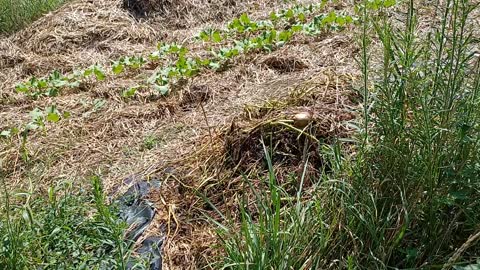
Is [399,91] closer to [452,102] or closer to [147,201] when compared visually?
[452,102]

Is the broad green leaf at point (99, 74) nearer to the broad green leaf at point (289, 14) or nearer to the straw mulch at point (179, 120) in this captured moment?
the straw mulch at point (179, 120)

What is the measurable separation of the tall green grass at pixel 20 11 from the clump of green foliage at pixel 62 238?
4.24 meters

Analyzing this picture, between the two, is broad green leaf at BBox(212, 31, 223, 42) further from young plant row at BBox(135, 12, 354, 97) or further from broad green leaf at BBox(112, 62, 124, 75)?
broad green leaf at BBox(112, 62, 124, 75)

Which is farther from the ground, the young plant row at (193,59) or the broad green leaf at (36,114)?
the broad green leaf at (36,114)

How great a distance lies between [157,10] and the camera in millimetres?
6250

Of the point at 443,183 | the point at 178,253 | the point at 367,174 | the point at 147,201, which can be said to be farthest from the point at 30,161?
the point at 443,183

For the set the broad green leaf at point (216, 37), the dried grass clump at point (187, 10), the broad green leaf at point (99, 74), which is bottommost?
the dried grass clump at point (187, 10)

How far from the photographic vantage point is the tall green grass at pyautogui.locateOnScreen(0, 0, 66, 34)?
6215 millimetres

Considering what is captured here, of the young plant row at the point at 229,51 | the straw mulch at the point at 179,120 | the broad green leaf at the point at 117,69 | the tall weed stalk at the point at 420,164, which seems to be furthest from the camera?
the broad green leaf at the point at 117,69

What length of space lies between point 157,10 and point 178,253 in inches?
172

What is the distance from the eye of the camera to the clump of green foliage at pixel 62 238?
2133 mm

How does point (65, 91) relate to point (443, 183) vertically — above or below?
below

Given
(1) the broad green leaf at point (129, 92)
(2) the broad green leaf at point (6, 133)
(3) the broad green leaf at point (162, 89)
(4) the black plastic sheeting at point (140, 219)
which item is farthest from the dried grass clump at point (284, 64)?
(2) the broad green leaf at point (6, 133)

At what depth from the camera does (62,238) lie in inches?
90.1
